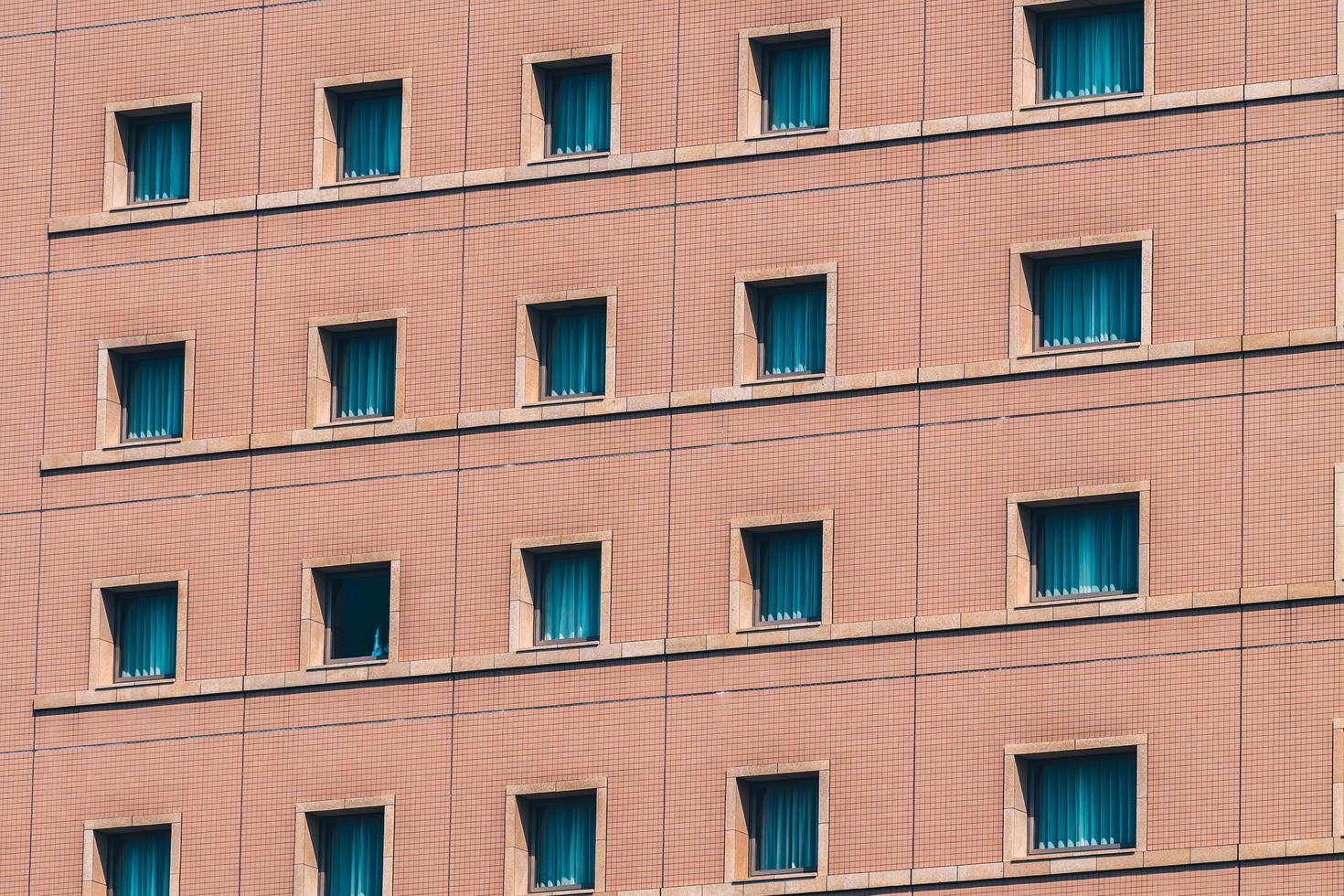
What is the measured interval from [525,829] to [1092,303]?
11929 millimetres

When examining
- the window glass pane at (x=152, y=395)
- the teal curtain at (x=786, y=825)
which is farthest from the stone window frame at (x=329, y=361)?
the teal curtain at (x=786, y=825)

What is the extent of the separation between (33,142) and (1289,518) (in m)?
22.6

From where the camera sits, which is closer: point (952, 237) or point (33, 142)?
point (952, 237)

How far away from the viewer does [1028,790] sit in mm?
73938

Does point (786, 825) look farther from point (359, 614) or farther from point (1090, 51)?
point (1090, 51)

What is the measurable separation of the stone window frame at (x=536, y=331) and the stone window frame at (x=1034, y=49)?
23.7 ft

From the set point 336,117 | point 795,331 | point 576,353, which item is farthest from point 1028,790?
point 336,117

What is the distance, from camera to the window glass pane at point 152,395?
80.6m

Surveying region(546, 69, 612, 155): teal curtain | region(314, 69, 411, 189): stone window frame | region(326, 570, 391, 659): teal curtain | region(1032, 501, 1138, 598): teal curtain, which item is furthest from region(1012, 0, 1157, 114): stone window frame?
region(326, 570, 391, 659): teal curtain

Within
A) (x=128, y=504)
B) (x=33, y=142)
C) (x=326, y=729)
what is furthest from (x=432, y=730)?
(x=33, y=142)

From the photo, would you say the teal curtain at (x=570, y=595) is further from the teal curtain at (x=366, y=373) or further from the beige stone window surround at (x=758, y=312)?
the teal curtain at (x=366, y=373)

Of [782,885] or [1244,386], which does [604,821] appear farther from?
[1244,386]

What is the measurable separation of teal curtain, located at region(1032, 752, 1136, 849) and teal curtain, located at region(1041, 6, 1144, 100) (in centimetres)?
1045

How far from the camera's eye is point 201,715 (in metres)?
78.6
